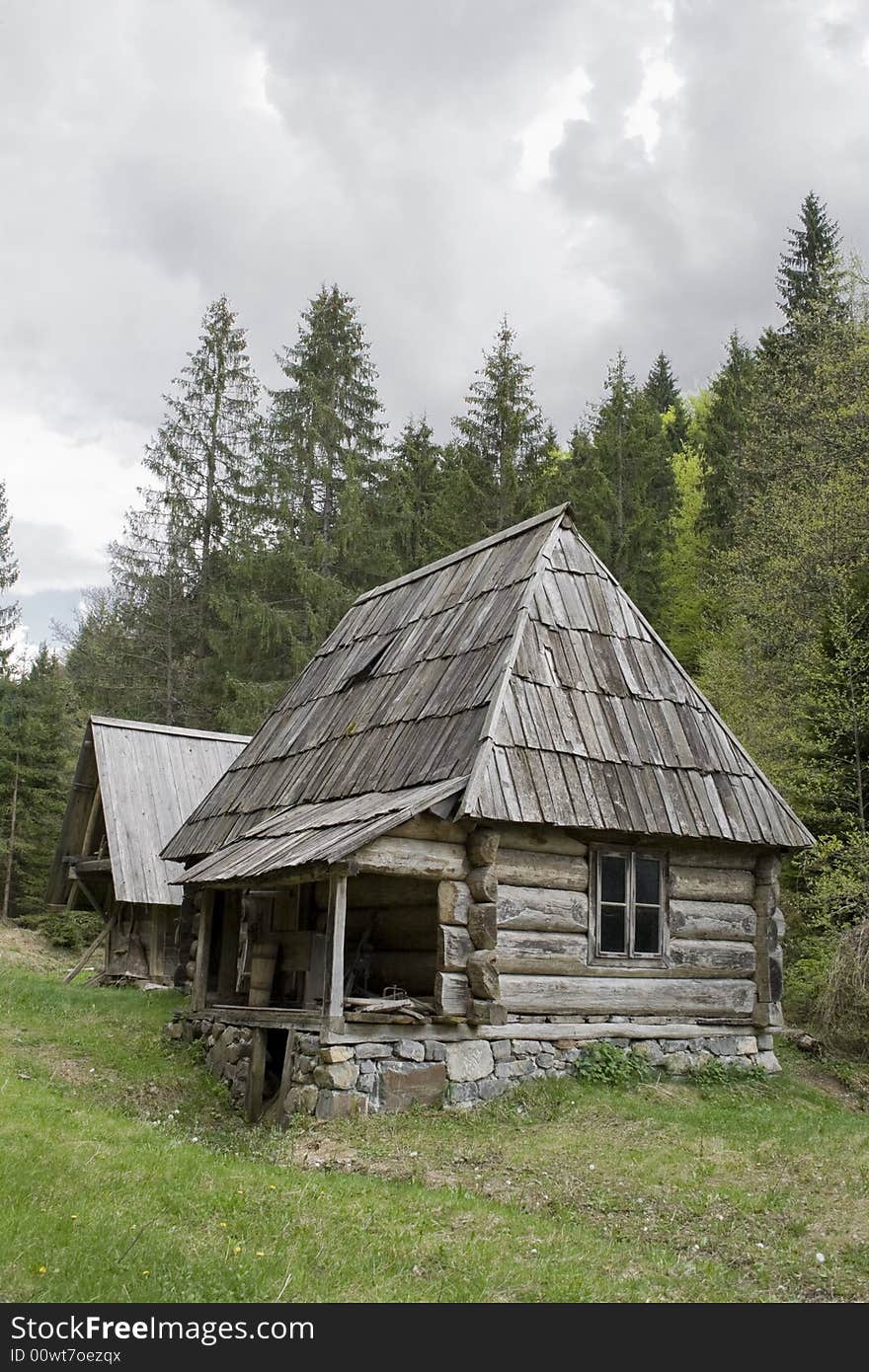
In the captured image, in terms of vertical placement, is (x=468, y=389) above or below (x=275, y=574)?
above

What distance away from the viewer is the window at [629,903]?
13.8m

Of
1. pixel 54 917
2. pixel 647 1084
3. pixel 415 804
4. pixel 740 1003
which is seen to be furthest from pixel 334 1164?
pixel 54 917

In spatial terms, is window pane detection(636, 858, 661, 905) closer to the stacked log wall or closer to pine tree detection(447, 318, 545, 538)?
the stacked log wall

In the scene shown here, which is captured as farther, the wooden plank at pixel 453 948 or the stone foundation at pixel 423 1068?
the wooden plank at pixel 453 948

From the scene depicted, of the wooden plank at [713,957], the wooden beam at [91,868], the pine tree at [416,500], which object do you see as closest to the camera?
the wooden plank at [713,957]

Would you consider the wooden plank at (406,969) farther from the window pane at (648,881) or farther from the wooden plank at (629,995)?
the window pane at (648,881)

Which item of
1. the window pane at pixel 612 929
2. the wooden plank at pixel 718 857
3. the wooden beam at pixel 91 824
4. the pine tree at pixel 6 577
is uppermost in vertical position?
the pine tree at pixel 6 577

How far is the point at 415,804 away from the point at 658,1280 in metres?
5.93


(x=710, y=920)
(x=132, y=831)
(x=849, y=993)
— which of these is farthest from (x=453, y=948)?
(x=132, y=831)

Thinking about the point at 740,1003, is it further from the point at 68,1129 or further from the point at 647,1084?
the point at 68,1129

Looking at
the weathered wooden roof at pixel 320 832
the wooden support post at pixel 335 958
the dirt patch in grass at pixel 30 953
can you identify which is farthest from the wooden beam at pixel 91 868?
the wooden support post at pixel 335 958

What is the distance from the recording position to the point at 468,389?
33.0 meters

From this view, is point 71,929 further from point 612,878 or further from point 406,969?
point 612,878

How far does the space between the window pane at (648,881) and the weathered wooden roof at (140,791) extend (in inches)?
471
